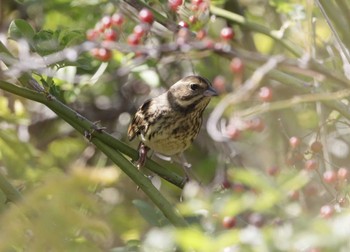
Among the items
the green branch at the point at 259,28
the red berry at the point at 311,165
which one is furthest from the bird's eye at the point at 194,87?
the red berry at the point at 311,165

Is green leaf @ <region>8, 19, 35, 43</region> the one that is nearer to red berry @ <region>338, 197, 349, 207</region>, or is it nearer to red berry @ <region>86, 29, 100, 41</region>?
red berry @ <region>86, 29, 100, 41</region>

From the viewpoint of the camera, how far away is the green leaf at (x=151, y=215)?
9.64ft

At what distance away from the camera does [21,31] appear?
3.52m

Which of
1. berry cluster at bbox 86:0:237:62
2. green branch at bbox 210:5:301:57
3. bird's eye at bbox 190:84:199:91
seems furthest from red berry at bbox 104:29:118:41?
bird's eye at bbox 190:84:199:91

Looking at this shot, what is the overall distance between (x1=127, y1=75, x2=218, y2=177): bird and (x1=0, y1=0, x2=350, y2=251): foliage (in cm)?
14

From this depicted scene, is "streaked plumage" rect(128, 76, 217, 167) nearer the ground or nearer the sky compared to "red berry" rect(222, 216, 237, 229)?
nearer the sky

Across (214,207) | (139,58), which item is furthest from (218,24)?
(214,207)

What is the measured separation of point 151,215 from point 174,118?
185cm

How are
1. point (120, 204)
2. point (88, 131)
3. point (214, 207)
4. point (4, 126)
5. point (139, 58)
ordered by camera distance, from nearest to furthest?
1. point (214, 207)
2. point (88, 131)
3. point (139, 58)
4. point (4, 126)
5. point (120, 204)

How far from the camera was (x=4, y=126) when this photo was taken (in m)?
4.65

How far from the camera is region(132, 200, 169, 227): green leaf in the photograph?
9.64ft

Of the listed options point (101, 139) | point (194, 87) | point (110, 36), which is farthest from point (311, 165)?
point (194, 87)

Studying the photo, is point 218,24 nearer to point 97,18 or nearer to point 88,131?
point 97,18

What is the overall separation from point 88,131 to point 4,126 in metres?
1.63
